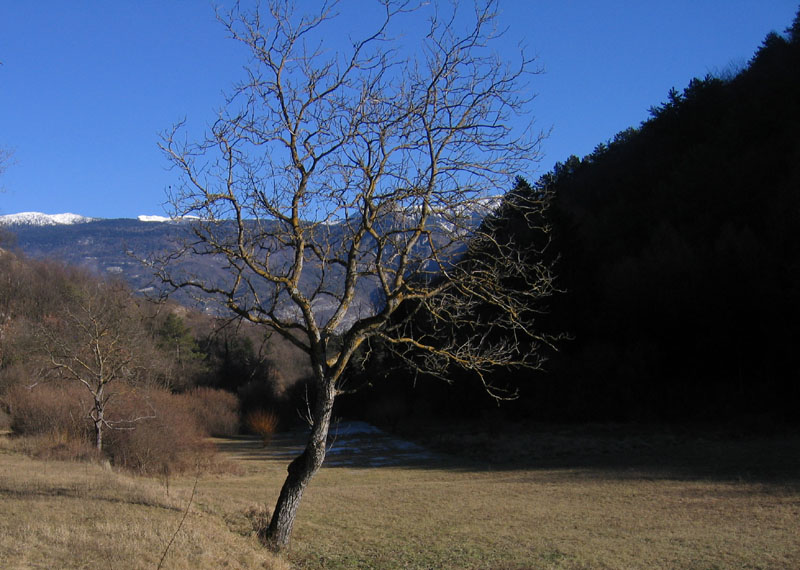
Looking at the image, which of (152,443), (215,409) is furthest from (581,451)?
(215,409)

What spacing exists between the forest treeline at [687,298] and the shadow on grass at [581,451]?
9.98 ft

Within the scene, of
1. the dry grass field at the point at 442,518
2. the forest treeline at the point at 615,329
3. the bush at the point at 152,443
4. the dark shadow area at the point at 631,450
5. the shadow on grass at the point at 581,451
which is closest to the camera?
the dry grass field at the point at 442,518

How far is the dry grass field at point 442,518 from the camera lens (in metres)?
8.30

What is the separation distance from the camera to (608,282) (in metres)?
39.2

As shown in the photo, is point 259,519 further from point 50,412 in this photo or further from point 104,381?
point 50,412

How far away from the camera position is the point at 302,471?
959 cm

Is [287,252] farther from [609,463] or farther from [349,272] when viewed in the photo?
[609,463]

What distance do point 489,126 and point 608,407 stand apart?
1199 inches

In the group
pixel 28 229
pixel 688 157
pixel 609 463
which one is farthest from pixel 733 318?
pixel 28 229

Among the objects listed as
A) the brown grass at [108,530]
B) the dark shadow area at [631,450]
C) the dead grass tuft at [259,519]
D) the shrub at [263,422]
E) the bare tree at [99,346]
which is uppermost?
the bare tree at [99,346]

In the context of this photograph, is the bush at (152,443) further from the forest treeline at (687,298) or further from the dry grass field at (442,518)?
the forest treeline at (687,298)

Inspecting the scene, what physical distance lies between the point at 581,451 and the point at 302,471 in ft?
75.2

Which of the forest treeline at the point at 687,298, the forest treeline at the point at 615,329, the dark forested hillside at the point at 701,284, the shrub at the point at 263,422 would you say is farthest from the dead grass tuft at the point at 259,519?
the shrub at the point at 263,422

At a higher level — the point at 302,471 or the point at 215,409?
the point at 302,471
